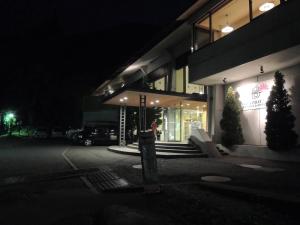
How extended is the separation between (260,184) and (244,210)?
268 centimetres

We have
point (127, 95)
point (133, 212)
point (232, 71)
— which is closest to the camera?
point (133, 212)

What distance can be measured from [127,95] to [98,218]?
14.2m

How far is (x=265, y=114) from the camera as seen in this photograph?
53.3 ft

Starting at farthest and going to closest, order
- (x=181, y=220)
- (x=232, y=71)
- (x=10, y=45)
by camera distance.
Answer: (x=10, y=45)
(x=232, y=71)
(x=181, y=220)

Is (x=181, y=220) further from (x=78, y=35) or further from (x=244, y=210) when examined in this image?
(x=78, y=35)

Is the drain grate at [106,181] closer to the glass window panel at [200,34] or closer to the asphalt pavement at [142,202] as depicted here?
the asphalt pavement at [142,202]

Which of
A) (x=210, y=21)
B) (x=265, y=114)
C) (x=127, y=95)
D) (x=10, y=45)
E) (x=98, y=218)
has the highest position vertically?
(x=10, y=45)

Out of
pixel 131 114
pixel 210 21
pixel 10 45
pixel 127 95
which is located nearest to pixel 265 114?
pixel 210 21

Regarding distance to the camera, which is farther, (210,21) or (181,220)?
(210,21)

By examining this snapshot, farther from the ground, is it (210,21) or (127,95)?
(210,21)

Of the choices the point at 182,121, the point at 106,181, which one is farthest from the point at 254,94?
the point at 106,181

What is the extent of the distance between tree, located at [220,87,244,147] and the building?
39 cm

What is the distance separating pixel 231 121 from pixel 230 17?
5821mm

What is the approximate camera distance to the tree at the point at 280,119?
46.3 feet
